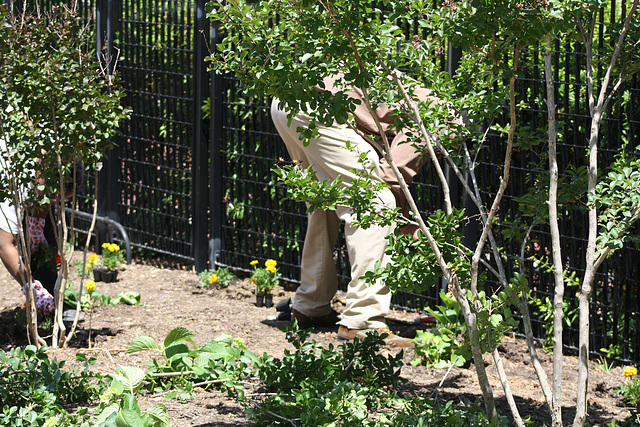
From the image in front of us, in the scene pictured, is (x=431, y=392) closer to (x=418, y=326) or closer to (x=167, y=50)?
(x=418, y=326)

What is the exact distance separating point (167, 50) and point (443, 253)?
16.4 ft

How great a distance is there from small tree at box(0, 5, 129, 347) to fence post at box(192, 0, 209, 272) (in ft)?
7.89

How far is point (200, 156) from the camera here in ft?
22.5

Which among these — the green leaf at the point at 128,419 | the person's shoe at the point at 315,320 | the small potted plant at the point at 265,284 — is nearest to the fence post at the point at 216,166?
the small potted plant at the point at 265,284

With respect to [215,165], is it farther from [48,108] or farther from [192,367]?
[192,367]

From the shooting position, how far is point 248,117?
6645 millimetres

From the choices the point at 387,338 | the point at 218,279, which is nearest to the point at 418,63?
the point at 387,338

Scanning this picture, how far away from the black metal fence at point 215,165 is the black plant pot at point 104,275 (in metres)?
0.70

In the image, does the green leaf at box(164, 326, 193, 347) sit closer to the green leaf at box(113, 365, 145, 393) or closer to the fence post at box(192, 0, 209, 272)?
the green leaf at box(113, 365, 145, 393)

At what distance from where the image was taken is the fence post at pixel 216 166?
6.70 m

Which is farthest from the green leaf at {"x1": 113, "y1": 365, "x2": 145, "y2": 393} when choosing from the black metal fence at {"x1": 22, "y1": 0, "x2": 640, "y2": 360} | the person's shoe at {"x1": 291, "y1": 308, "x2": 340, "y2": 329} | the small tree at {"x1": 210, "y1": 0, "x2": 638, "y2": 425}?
the black metal fence at {"x1": 22, "y1": 0, "x2": 640, "y2": 360}

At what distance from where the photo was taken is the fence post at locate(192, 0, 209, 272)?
684 cm

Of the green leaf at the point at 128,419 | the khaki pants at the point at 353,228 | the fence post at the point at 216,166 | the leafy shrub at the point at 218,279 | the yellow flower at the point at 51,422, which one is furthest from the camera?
the fence post at the point at 216,166

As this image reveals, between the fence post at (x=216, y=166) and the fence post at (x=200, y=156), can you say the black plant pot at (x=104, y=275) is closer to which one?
the fence post at (x=200, y=156)
